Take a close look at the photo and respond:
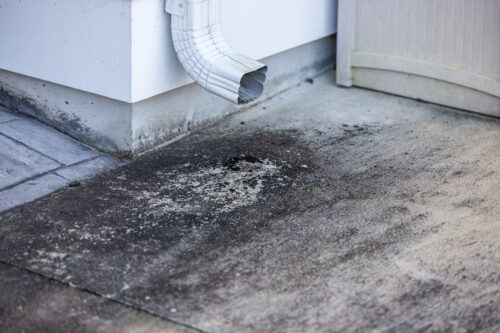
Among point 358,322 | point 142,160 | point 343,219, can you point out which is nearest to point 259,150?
point 142,160

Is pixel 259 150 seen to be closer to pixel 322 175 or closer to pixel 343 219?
pixel 322 175

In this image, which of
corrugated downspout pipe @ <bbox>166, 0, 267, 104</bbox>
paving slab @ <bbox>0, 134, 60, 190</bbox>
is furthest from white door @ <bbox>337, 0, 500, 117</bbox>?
paving slab @ <bbox>0, 134, 60, 190</bbox>

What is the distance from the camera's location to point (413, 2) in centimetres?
678

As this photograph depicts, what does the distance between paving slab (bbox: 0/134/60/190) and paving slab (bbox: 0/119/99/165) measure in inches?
2.9

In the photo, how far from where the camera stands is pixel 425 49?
6.83m

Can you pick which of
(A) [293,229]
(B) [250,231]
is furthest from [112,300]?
(A) [293,229]

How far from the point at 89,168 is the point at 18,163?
1.57ft

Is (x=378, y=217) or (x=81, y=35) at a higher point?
(x=81, y=35)

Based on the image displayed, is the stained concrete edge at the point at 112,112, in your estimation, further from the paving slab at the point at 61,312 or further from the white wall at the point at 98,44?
the paving slab at the point at 61,312

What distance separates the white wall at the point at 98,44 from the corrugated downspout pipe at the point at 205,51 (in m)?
0.16

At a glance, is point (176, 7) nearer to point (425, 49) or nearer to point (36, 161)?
point (36, 161)

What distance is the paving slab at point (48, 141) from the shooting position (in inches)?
219

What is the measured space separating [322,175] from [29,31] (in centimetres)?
242

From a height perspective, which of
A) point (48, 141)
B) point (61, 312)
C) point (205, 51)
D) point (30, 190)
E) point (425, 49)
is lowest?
point (61, 312)
